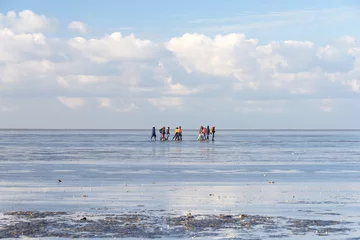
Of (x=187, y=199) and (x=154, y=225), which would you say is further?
(x=187, y=199)

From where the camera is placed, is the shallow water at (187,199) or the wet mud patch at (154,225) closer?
the wet mud patch at (154,225)

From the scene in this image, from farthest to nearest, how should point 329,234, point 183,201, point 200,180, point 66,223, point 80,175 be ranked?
point 80,175 → point 200,180 → point 183,201 → point 66,223 → point 329,234

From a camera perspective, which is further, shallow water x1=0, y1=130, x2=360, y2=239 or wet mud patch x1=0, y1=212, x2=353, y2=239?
shallow water x1=0, y1=130, x2=360, y2=239

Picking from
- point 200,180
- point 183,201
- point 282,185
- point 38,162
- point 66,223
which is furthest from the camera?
point 38,162

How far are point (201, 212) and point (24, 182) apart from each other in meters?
9.28

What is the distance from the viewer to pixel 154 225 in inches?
551

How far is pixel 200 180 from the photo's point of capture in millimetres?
24344

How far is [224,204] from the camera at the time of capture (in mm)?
17359

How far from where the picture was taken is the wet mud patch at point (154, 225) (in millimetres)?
13016

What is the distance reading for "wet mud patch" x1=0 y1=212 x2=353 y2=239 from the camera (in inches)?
512

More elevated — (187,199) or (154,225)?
(187,199)

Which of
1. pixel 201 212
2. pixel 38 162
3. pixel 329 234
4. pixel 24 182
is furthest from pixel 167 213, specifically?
pixel 38 162

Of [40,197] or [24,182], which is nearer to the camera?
[40,197]

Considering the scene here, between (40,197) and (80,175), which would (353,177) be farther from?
(40,197)
